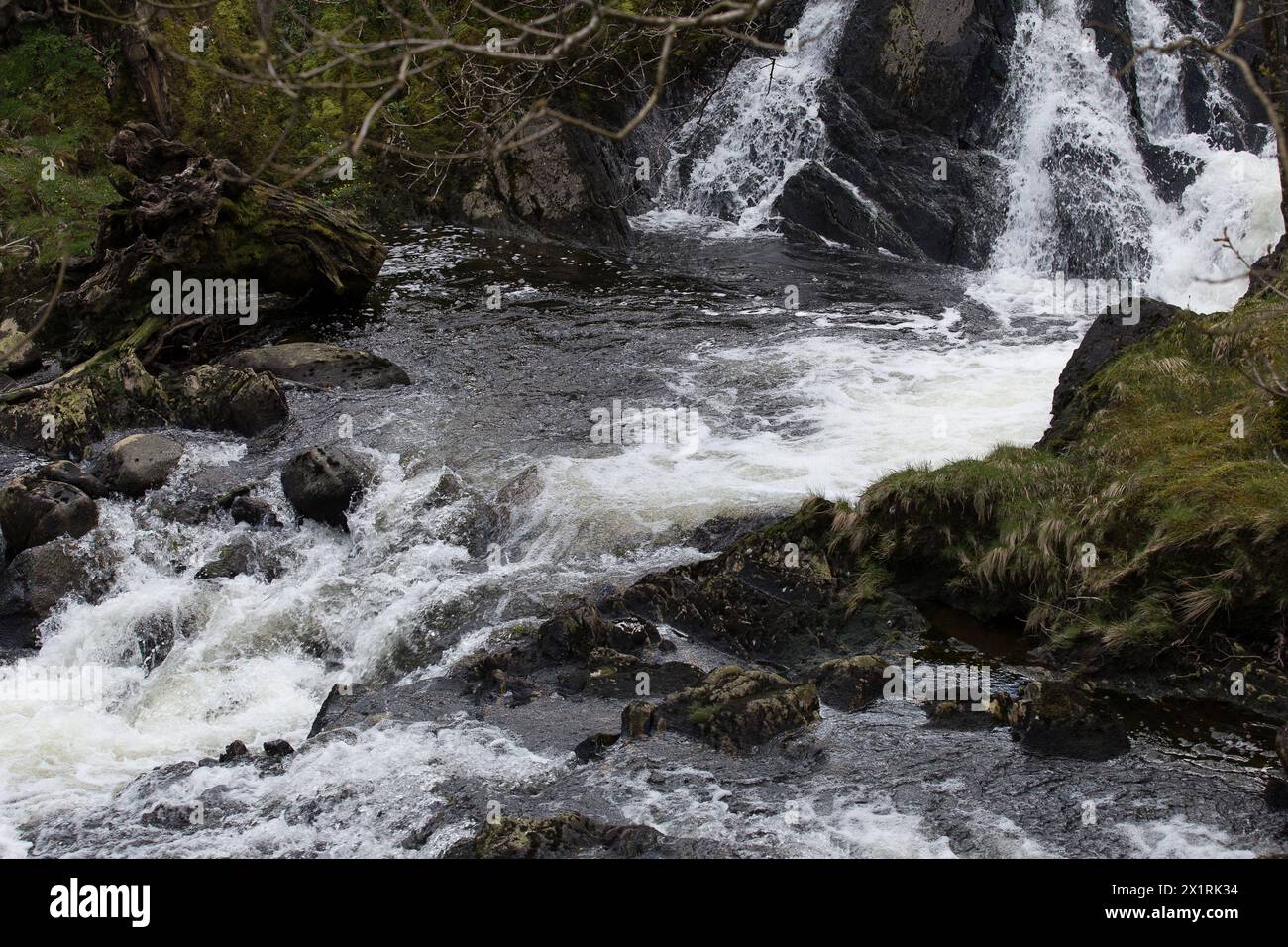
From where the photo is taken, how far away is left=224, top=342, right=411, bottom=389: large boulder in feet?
44.0

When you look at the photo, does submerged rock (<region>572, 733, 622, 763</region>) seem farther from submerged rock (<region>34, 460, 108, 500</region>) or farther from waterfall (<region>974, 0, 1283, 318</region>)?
waterfall (<region>974, 0, 1283, 318</region>)

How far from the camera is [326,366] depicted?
1355cm

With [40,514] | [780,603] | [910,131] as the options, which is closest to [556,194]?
[910,131]

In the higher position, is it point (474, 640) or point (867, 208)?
point (867, 208)

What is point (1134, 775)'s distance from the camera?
6434 millimetres

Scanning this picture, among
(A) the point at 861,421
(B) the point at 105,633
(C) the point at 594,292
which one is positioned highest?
(C) the point at 594,292

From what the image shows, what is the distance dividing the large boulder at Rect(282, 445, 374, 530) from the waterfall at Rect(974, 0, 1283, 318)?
9.97 metres

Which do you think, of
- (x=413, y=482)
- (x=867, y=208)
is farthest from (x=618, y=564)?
(x=867, y=208)

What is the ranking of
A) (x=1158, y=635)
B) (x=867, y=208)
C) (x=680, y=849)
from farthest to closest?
(x=867, y=208) → (x=1158, y=635) → (x=680, y=849)

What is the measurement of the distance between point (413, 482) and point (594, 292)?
676 cm

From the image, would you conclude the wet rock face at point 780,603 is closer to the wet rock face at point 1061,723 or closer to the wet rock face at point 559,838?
the wet rock face at point 1061,723

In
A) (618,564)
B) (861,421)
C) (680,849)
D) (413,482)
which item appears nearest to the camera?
(680,849)
